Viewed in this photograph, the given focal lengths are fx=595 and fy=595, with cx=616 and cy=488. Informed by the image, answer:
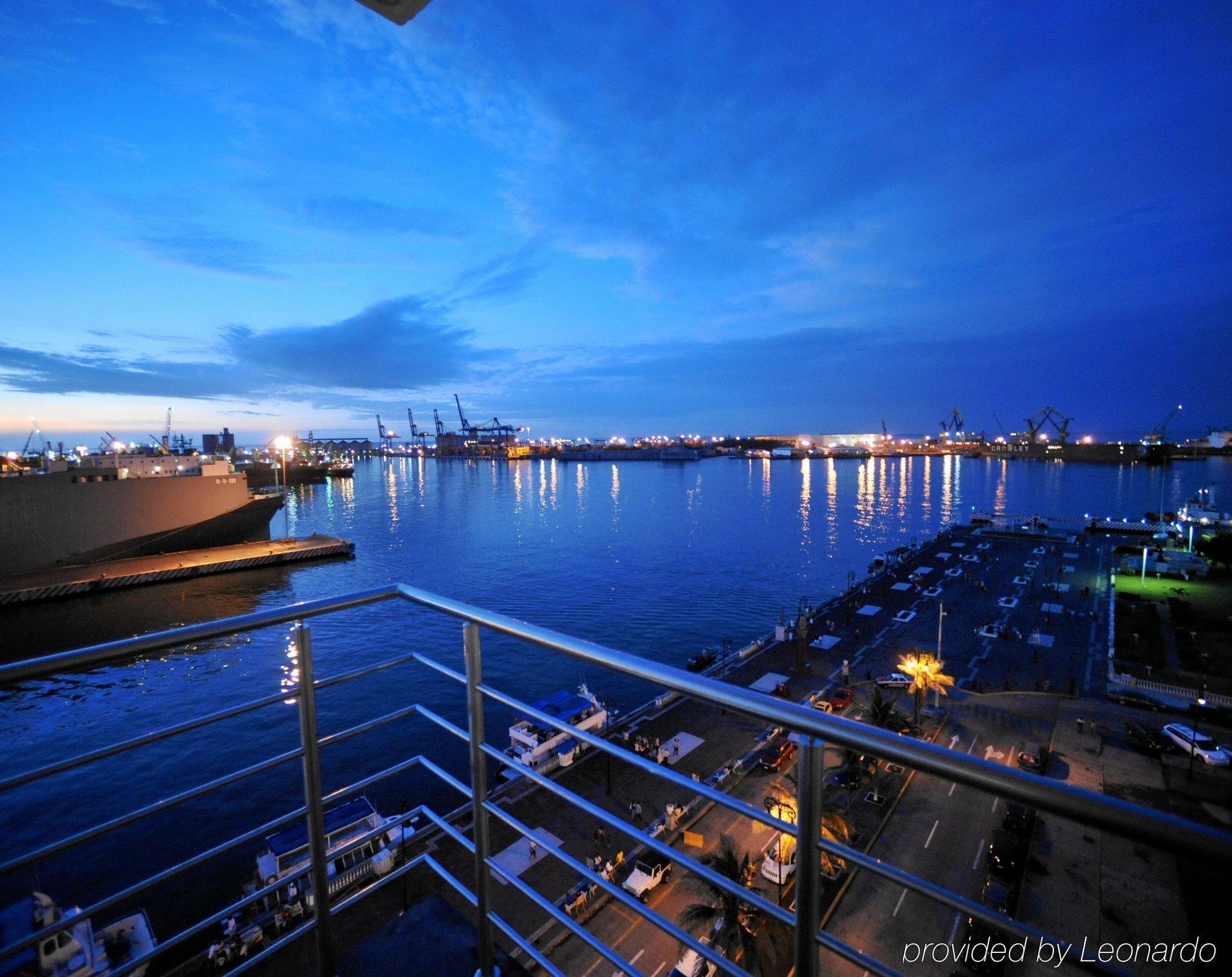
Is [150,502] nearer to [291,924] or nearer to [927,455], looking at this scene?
[291,924]

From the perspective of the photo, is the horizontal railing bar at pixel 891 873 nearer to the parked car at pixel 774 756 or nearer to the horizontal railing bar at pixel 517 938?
the horizontal railing bar at pixel 517 938

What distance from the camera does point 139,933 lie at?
920 cm

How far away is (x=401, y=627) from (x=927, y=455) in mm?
170888

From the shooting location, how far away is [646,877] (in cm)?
974

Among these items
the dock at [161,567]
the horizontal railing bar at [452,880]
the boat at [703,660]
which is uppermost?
the horizontal railing bar at [452,880]

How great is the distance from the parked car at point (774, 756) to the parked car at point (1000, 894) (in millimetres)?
4015

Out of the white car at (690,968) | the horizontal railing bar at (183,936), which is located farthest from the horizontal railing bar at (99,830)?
the white car at (690,968)

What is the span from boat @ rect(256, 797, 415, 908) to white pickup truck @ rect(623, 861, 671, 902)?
382 cm

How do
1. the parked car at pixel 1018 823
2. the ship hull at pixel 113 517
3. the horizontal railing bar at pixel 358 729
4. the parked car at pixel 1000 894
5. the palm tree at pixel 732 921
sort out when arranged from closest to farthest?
the horizontal railing bar at pixel 358 729, the palm tree at pixel 732 921, the parked car at pixel 1000 894, the parked car at pixel 1018 823, the ship hull at pixel 113 517

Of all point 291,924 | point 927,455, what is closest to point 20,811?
point 291,924

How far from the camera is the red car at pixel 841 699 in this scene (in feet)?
50.8

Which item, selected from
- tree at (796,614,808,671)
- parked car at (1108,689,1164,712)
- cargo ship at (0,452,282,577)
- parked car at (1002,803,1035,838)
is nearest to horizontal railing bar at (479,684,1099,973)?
parked car at (1002,803,1035,838)

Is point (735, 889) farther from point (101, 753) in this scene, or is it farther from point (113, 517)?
point (113, 517)

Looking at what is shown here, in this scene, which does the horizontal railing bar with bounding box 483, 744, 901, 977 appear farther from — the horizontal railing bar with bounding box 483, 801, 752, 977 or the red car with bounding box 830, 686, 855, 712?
the red car with bounding box 830, 686, 855, 712
